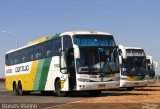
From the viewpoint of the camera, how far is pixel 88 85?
24.2 meters

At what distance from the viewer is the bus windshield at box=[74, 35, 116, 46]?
81.1 feet

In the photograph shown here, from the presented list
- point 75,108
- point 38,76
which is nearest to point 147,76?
point 38,76

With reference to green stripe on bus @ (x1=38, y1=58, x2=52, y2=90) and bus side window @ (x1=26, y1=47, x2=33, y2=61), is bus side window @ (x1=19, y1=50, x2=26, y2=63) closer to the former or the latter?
bus side window @ (x1=26, y1=47, x2=33, y2=61)

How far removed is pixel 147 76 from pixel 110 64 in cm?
899

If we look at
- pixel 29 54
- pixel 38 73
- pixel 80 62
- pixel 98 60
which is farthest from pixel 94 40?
pixel 29 54

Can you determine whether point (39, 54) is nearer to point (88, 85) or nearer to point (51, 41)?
point (51, 41)

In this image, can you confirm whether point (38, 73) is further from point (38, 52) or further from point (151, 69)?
point (151, 69)

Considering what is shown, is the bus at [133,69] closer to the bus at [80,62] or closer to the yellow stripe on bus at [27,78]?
the yellow stripe on bus at [27,78]

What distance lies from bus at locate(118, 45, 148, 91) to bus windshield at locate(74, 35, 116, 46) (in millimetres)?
7180

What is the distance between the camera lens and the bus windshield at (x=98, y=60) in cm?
2430

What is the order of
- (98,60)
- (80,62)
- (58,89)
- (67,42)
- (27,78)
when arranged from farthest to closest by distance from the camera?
(27,78) → (58,89) → (67,42) → (98,60) → (80,62)

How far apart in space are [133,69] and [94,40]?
28.3 feet

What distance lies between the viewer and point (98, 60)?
80.6 ft

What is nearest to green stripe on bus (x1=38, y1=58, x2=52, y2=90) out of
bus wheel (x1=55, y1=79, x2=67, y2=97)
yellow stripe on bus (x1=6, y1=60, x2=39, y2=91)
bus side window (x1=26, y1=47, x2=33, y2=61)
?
yellow stripe on bus (x1=6, y1=60, x2=39, y2=91)
